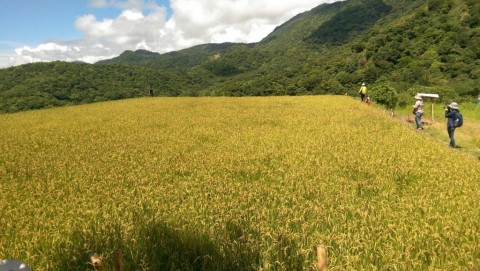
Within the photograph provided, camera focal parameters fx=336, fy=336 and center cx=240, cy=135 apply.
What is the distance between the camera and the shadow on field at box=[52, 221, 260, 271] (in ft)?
13.9

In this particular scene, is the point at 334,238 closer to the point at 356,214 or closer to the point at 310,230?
the point at 310,230

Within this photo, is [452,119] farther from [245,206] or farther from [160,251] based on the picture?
[160,251]

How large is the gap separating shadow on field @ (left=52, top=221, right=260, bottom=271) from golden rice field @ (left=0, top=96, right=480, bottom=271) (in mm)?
18

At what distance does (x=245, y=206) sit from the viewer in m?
6.04

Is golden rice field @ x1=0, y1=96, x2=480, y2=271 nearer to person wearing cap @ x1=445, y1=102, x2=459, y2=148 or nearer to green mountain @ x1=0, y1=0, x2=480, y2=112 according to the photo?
person wearing cap @ x1=445, y1=102, x2=459, y2=148

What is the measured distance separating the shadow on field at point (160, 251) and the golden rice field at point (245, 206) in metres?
0.02

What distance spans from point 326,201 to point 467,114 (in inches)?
1010

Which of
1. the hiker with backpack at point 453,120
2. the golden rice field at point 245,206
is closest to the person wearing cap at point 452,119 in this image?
the hiker with backpack at point 453,120

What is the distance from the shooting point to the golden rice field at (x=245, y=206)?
4.39m

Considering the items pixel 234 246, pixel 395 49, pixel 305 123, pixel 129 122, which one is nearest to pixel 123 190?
pixel 234 246

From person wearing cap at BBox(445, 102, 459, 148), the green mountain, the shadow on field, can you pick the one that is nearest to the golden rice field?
the shadow on field

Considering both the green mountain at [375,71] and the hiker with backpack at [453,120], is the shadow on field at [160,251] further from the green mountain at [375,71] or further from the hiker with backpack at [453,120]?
the green mountain at [375,71]

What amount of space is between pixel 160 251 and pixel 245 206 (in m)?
1.94

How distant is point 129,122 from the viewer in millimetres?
20422
